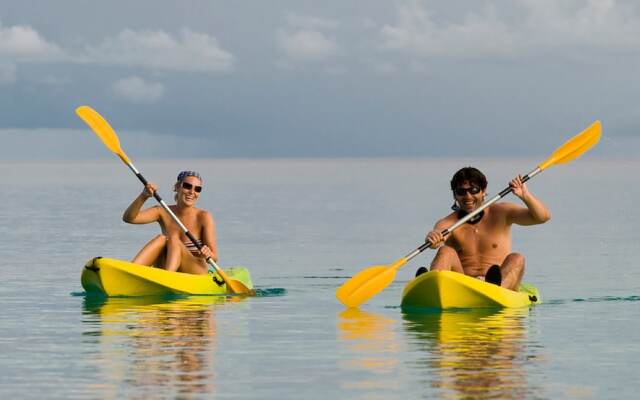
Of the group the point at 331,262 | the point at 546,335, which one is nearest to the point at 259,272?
the point at 331,262

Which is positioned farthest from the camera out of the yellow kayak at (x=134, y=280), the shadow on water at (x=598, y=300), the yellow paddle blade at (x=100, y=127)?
the yellow paddle blade at (x=100, y=127)

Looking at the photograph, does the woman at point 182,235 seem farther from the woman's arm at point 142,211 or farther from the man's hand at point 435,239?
the man's hand at point 435,239

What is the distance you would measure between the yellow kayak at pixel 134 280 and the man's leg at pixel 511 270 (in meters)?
3.86

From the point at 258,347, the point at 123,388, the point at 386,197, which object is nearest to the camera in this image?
the point at 123,388

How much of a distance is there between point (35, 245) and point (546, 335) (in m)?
15.3

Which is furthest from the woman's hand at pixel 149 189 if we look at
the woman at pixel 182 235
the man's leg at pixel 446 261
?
the man's leg at pixel 446 261

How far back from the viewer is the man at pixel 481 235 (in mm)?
16359

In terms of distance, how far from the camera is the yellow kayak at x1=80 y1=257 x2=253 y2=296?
59.7 feet

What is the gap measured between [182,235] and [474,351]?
6605mm

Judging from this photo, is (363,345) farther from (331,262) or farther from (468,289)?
(331,262)

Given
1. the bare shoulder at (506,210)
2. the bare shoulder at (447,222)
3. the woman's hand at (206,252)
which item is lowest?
the woman's hand at (206,252)

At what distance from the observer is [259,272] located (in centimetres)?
2266

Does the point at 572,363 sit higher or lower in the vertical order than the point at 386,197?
lower

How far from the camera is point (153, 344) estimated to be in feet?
45.1
